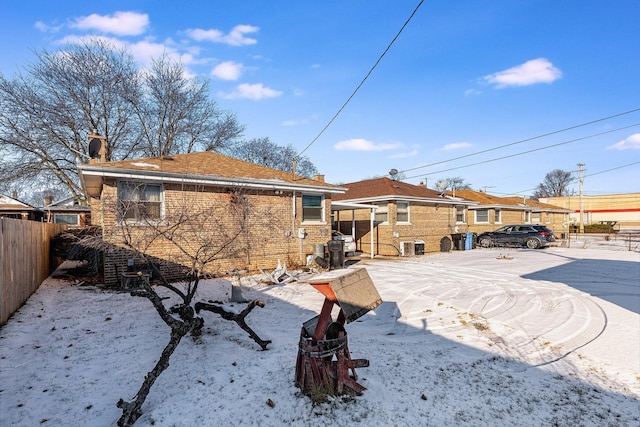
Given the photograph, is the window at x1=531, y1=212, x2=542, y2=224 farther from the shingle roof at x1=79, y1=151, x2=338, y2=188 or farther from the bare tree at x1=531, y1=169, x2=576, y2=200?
the bare tree at x1=531, y1=169, x2=576, y2=200

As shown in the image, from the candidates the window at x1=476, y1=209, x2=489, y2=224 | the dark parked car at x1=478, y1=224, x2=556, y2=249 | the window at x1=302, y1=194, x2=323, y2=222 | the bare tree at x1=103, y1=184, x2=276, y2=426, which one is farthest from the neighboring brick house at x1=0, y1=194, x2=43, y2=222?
the window at x1=476, y1=209, x2=489, y2=224

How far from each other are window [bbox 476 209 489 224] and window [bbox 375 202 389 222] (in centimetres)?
1201

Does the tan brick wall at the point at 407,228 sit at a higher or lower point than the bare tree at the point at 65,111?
lower

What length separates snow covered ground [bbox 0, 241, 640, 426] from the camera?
3.34 meters

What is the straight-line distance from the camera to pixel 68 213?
25.8 m

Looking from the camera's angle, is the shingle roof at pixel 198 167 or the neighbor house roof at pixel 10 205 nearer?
the shingle roof at pixel 198 167

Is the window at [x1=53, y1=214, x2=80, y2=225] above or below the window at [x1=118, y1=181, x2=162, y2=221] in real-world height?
below

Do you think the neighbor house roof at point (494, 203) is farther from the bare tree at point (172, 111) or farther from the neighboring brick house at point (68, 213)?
the neighboring brick house at point (68, 213)

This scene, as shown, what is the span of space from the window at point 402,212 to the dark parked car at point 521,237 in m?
7.64

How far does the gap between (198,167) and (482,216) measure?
76.1ft

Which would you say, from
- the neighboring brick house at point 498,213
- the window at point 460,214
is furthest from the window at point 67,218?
the neighboring brick house at point 498,213

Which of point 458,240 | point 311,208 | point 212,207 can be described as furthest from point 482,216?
point 212,207

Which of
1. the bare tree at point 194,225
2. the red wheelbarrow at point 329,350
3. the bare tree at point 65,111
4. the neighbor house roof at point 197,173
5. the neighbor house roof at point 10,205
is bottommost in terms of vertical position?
the red wheelbarrow at point 329,350

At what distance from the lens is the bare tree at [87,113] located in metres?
19.5
